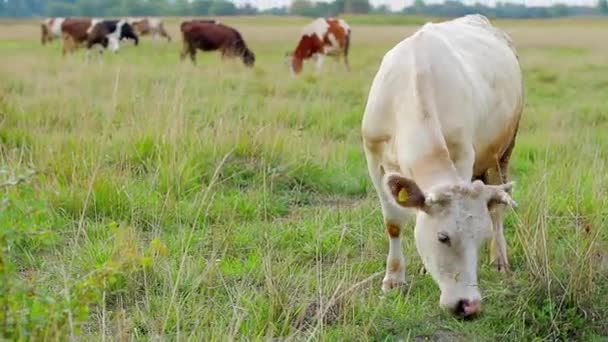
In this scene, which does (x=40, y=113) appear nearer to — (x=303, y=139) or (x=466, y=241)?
(x=303, y=139)

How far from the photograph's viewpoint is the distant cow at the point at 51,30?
33.6 metres

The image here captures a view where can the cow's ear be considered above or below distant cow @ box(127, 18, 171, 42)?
above

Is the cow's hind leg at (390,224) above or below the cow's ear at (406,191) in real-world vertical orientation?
below

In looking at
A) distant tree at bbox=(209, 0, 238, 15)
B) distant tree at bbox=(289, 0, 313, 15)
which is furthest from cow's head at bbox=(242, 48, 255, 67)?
distant tree at bbox=(209, 0, 238, 15)

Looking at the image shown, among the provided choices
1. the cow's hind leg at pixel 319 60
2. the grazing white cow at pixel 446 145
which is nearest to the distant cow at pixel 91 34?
the cow's hind leg at pixel 319 60

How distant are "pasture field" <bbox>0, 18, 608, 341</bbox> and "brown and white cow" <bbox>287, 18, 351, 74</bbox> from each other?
39.5 ft

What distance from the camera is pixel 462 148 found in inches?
186

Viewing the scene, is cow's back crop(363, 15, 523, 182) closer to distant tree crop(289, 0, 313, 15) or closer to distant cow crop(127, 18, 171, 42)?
distant cow crop(127, 18, 171, 42)

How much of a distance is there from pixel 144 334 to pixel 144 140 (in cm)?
319

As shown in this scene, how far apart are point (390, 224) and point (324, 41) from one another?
58.0ft

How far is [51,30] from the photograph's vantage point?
3362cm

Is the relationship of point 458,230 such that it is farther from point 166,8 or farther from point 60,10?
point 60,10

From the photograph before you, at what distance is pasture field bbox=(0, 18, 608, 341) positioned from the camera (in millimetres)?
3801

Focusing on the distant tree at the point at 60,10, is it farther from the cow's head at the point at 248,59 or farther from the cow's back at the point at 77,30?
the cow's head at the point at 248,59
